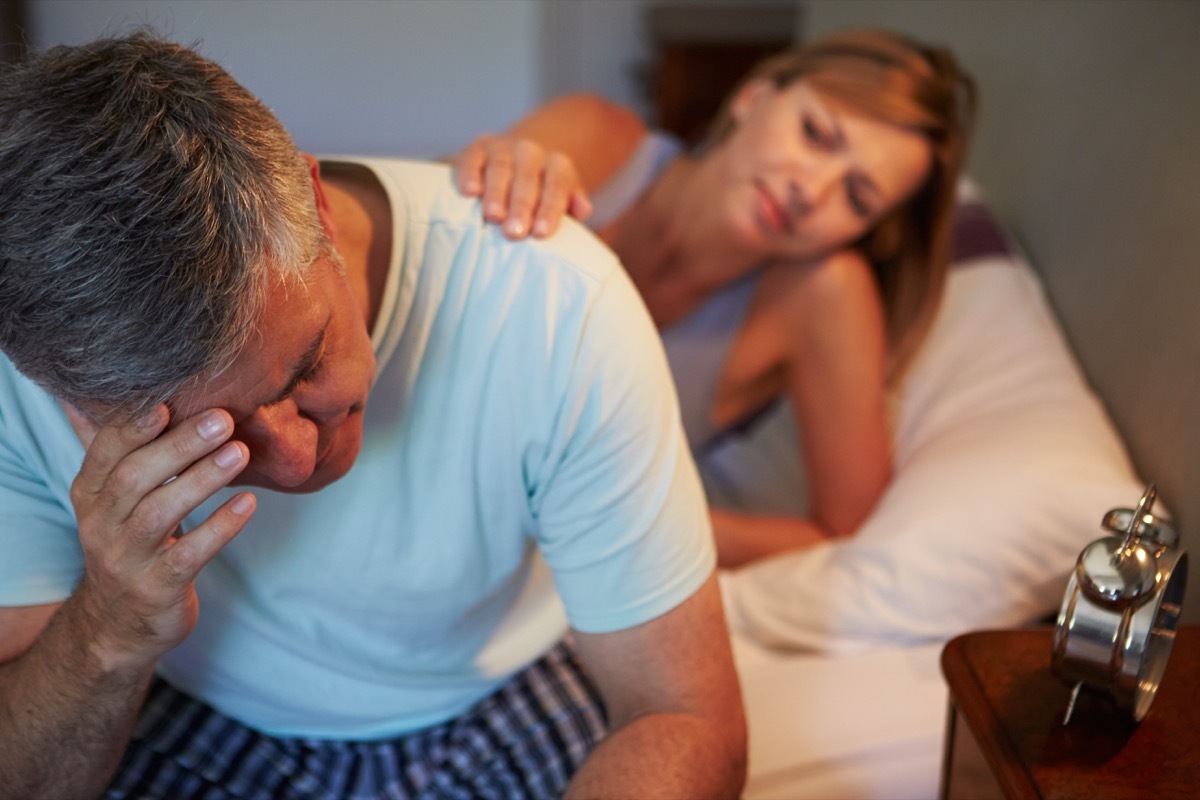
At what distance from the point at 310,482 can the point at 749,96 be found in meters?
1.00

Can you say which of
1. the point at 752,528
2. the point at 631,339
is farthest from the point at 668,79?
the point at 631,339

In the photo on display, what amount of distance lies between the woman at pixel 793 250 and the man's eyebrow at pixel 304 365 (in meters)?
0.69

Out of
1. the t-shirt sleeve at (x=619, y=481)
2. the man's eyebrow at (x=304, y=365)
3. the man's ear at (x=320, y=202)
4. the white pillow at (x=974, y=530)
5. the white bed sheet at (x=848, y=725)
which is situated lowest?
the white bed sheet at (x=848, y=725)

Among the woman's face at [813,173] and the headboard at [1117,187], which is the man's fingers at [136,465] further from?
the woman's face at [813,173]

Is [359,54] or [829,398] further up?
[359,54]

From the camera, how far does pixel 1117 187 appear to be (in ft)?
3.87

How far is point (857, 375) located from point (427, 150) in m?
0.64

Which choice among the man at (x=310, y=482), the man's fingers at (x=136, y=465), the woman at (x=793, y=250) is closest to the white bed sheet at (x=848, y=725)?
the man at (x=310, y=482)

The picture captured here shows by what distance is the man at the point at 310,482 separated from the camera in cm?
57

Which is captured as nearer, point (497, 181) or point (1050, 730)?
point (1050, 730)

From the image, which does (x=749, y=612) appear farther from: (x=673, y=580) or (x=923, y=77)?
(x=923, y=77)

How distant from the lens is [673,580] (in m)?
0.84

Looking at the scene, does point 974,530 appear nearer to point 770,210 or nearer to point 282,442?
point 770,210

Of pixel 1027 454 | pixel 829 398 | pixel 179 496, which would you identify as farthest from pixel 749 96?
pixel 179 496
